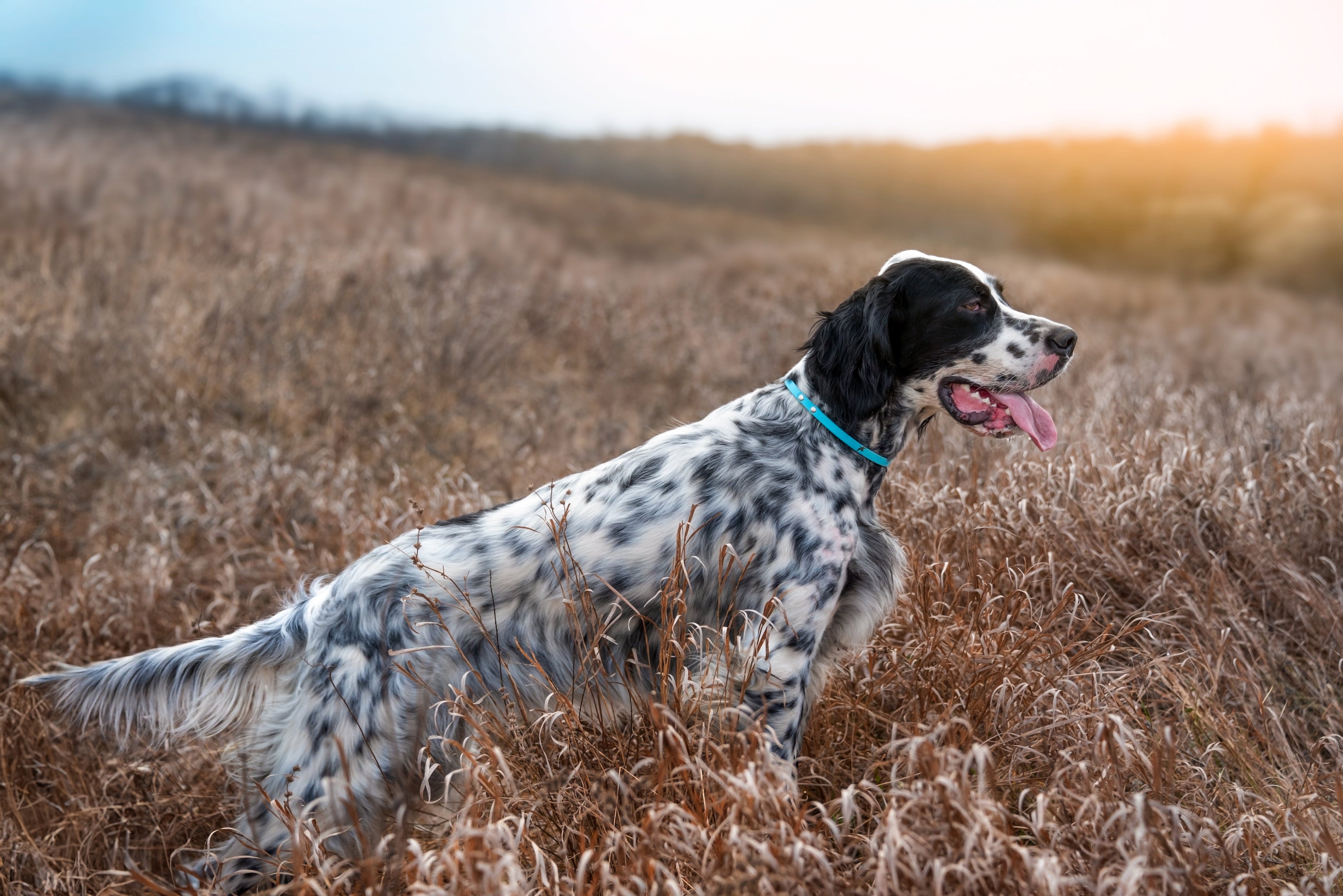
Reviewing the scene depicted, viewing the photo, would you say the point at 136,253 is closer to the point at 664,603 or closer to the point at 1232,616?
the point at 664,603

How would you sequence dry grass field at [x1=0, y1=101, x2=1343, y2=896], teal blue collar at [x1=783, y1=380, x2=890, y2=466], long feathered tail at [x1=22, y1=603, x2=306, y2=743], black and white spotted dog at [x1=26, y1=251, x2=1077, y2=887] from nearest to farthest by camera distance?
dry grass field at [x1=0, y1=101, x2=1343, y2=896], black and white spotted dog at [x1=26, y1=251, x2=1077, y2=887], long feathered tail at [x1=22, y1=603, x2=306, y2=743], teal blue collar at [x1=783, y1=380, x2=890, y2=466]

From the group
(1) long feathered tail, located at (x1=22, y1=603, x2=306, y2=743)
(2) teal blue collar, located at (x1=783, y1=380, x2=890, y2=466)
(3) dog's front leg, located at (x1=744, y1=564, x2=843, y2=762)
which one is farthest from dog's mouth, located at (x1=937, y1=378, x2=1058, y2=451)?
(1) long feathered tail, located at (x1=22, y1=603, x2=306, y2=743)

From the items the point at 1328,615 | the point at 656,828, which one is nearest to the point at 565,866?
the point at 656,828

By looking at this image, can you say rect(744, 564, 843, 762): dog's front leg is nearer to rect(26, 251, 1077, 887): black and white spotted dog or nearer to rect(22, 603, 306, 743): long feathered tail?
rect(26, 251, 1077, 887): black and white spotted dog

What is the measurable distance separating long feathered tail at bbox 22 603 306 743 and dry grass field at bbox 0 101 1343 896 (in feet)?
1.44

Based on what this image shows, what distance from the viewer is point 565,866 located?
203cm

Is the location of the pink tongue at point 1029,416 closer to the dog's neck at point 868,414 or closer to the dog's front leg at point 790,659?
the dog's neck at point 868,414

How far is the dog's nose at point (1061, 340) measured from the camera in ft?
8.57

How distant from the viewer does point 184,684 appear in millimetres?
2332

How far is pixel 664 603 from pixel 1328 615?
2.42 meters

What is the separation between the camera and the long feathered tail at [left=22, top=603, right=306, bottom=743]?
91.4 inches

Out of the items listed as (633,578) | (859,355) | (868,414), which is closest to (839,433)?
(868,414)

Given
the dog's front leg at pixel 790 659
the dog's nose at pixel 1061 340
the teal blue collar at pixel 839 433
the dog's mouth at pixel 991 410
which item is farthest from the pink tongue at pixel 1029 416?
the dog's front leg at pixel 790 659

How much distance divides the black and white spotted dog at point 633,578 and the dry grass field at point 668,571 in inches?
8.3
